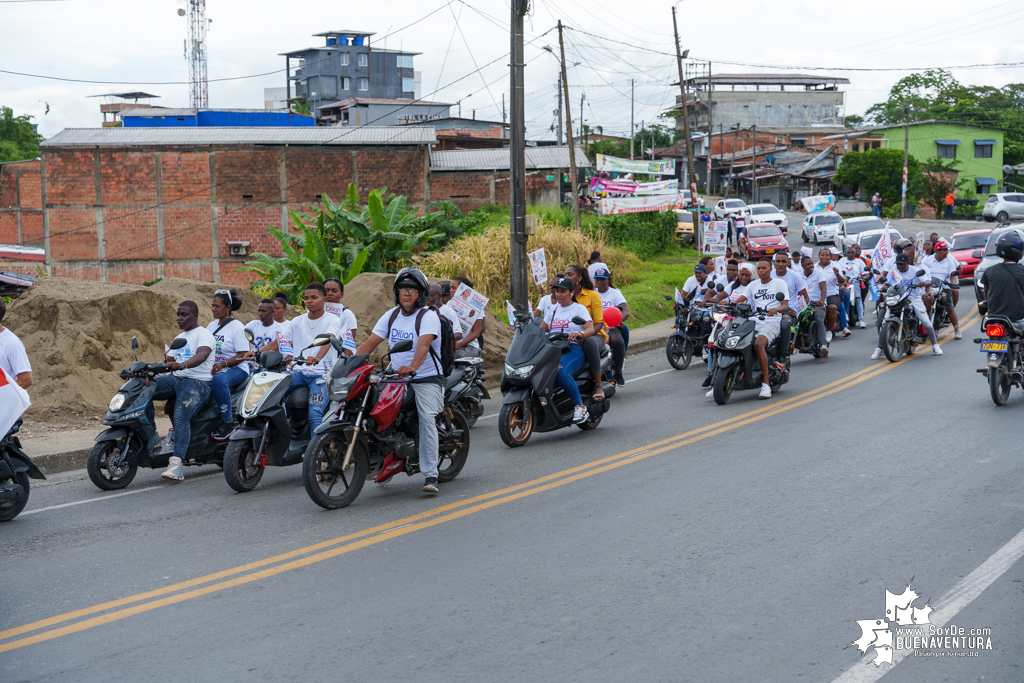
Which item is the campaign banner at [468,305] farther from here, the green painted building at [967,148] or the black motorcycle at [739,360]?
the green painted building at [967,148]

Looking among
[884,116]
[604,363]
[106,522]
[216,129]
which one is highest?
[884,116]

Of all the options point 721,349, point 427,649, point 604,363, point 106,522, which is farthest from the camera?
point 721,349

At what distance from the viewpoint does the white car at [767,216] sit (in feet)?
165

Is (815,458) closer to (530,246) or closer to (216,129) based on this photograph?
(530,246)

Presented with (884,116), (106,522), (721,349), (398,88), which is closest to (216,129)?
(721,349)

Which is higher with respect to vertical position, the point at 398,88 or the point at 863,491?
the point at 398,88

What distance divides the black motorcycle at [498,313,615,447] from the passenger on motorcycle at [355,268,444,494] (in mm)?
1996

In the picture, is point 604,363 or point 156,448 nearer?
point 156,448

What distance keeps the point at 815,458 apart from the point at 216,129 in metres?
35.1

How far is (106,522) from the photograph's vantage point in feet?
25.2

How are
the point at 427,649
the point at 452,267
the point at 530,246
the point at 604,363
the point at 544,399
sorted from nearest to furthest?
1. the point at 427,649
2. the point at 544,399
3. the point at 604,363
4. the point at 452,267
5. the point at 530,246

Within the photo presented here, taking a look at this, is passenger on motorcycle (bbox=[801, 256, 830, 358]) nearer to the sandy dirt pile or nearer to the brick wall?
the sandy dirt pile

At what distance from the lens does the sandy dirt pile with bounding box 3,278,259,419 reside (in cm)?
1284

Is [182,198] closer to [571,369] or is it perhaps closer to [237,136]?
[237,136]
